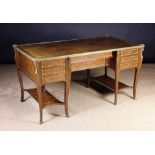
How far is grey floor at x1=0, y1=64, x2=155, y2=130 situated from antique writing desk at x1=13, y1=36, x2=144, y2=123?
126 millimetres

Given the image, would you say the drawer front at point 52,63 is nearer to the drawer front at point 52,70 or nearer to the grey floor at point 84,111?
the drawer front at point 52,70

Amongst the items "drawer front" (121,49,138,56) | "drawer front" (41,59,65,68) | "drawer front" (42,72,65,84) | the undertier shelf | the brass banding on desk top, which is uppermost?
the brass banding on desk top

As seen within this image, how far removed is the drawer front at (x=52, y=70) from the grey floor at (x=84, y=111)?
446 mm

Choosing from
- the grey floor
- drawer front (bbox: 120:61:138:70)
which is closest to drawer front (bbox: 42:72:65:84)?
the grey floor

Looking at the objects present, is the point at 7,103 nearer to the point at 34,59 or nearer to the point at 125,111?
the point at 34,59

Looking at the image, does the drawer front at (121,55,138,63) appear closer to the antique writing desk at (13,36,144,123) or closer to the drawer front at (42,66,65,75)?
the antique writing desk at (13,36,144,123)

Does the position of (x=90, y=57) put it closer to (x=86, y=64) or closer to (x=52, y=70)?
(x=86, y=64)

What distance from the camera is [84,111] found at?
8.93 feet

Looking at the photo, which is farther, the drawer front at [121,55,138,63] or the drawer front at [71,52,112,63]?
the drawer front at [121,55,138,63]

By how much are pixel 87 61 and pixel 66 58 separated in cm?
27

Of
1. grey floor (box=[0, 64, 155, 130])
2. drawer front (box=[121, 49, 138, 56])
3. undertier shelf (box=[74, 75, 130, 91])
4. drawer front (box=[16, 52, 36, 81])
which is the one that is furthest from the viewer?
undertier shelf (box=[74, 75, 130, 91])

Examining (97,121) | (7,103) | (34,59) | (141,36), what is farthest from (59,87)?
(141,36)

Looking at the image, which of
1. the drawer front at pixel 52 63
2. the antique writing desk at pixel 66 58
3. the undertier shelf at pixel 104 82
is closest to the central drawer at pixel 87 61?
the antique writing desk at pixel 66 58

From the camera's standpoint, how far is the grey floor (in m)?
2.45
